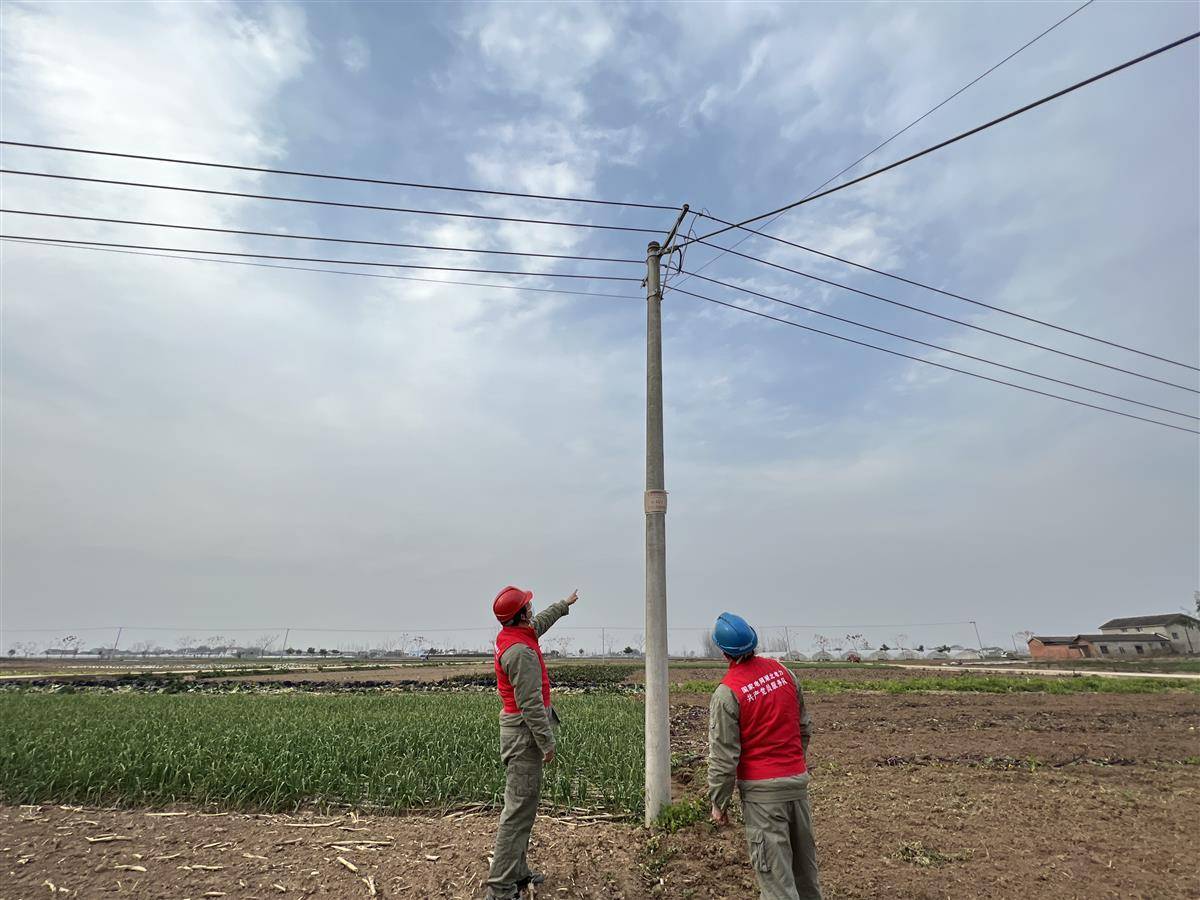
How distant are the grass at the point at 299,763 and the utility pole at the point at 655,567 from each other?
78cm

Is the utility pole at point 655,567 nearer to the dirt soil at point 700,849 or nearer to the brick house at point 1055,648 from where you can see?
the dirt soil at point 700,849

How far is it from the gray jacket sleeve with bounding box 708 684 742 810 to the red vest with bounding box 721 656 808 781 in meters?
0.05

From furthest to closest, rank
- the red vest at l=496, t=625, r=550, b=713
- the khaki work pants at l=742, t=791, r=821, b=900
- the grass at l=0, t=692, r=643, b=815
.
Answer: the grass at l=0, t=692, r=643, b=815, the red vest at l=496, t=625, r=550, b=713, the khaki work pants at l=742, t=791, r=821, b=900

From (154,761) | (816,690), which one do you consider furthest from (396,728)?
(816,690)

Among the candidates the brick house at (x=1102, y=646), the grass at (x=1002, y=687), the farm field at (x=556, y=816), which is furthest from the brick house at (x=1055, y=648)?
the farm field at (x=556, y=816)

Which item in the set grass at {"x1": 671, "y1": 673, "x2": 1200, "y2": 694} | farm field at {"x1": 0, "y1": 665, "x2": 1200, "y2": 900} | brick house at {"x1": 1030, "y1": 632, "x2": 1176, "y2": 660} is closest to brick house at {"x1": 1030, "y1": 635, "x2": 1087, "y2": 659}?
brick house at {"x1": 1030, "y1": 632, "x2": 1176, "y2": 660}

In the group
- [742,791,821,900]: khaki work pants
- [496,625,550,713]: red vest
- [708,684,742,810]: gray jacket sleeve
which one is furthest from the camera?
[496,625,550,713]: red vest

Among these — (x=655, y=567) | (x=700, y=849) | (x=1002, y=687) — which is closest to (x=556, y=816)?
(x=700, y=849)

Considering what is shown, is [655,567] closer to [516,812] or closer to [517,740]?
[517,740]

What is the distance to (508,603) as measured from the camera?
4.73 m

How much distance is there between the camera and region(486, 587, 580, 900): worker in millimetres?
4449

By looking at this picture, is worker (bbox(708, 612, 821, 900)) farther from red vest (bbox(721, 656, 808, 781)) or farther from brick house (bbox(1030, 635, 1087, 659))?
brick house (bbox(1030, 635, 1087, 659))

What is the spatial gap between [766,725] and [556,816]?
4039 mm

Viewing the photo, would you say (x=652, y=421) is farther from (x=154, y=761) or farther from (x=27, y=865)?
(x=154, y=761)
